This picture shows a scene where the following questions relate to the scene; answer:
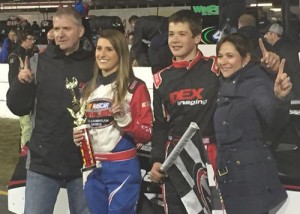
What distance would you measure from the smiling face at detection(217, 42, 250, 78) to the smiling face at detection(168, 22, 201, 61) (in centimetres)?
14

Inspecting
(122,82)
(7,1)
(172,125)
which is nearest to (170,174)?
(172,125)

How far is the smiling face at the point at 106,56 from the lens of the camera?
121 inches

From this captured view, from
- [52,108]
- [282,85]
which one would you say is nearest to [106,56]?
[52,108]

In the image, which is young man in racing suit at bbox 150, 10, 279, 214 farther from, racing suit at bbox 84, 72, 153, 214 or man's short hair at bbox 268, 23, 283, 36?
man's short hair at bbox 268, 23, 283, 36

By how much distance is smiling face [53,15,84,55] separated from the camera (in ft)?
10.5

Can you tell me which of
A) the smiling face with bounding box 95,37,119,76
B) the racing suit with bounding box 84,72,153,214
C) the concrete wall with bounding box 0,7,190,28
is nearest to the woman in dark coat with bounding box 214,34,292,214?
the racing suit with bounding box 84,72,153,214

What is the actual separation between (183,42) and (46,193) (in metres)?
1.14

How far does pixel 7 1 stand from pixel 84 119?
2122cm

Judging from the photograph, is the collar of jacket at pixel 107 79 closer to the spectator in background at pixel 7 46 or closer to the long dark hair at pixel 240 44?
the long dark hair at pixel 240 44

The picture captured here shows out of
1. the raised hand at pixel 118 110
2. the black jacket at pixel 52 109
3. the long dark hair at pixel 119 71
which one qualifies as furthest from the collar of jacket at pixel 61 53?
the raised hand at pixel 118 110

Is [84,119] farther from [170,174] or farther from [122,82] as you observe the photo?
[170,174]

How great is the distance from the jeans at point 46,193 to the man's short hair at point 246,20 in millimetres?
1850

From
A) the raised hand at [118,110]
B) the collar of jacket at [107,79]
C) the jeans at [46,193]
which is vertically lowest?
the jeans at [46,193]

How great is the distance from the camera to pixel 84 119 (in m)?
3.04
